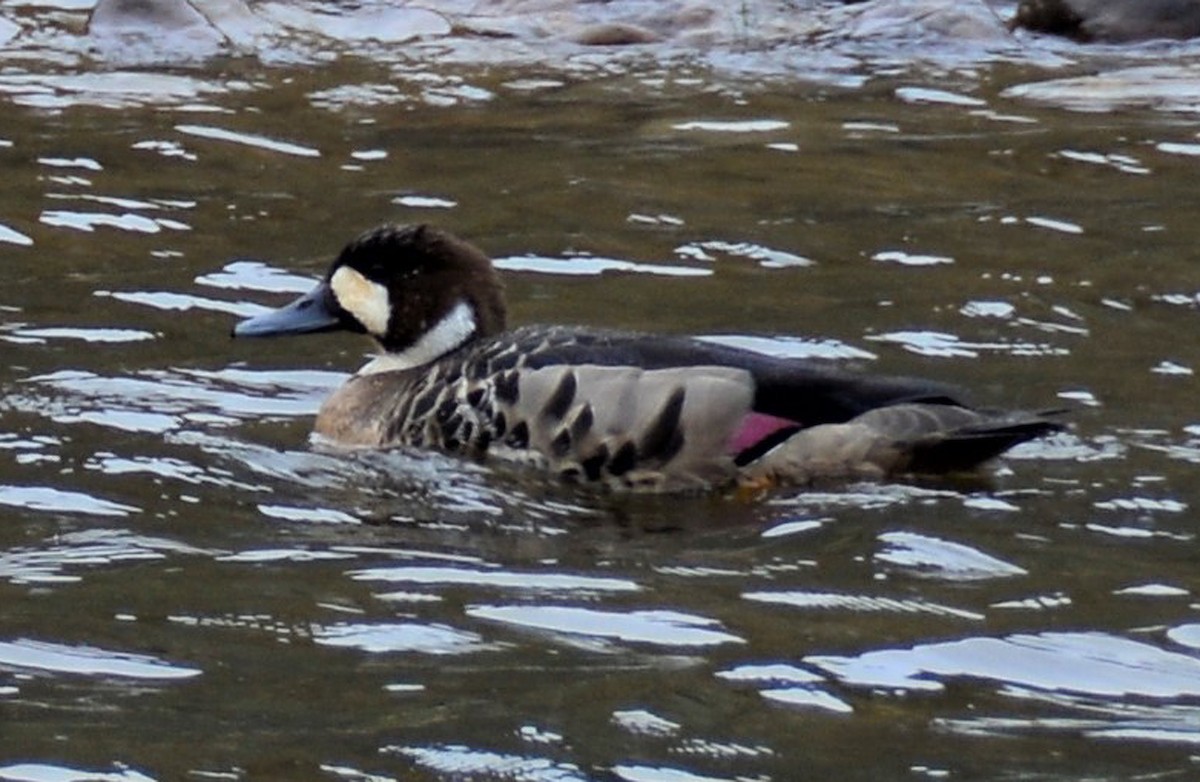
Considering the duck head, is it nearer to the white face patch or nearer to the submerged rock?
the white face patch

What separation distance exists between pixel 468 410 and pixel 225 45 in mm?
7619

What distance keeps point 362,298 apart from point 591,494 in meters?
1.41

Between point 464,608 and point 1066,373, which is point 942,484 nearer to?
point 1066,373

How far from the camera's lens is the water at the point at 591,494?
5738mm

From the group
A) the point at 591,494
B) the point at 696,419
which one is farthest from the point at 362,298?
the point at 696,419

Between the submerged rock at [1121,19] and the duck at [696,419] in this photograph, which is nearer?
the duck at [696,419]

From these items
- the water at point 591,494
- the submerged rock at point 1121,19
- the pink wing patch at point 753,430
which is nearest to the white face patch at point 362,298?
the water at point 591,494

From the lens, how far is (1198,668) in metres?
6.13

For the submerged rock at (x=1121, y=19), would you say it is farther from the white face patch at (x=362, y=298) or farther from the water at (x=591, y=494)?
the white face patch at (x=362, y=298)

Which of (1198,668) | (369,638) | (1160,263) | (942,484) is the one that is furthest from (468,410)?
(1160,263)

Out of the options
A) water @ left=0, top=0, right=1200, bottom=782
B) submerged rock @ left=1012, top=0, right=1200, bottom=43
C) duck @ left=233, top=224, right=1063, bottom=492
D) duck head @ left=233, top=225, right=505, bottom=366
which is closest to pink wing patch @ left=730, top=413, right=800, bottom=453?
duck @ left=233, top=224, right=1063, bottom=492

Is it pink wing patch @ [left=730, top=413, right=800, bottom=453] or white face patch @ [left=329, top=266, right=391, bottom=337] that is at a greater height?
white face patch @ [left=329, top=266, right=391, bottom=337]

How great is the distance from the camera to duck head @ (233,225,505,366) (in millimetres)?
9102

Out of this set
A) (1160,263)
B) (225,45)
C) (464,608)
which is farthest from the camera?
(225,45)
